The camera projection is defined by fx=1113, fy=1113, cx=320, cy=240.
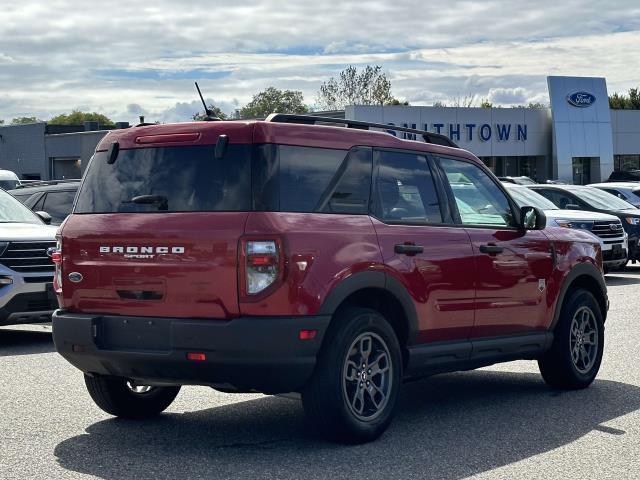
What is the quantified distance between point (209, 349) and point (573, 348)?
3.86m

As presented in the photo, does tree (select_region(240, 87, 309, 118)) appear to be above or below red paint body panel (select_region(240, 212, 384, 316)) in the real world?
above

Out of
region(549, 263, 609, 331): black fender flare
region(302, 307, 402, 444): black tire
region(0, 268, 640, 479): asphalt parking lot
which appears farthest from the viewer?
region(549, 263, 609, 331): black fender flare

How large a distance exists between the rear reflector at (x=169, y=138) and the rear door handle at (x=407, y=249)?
146cm

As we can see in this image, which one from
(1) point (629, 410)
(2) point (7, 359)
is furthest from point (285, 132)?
(2) point (7, 359)

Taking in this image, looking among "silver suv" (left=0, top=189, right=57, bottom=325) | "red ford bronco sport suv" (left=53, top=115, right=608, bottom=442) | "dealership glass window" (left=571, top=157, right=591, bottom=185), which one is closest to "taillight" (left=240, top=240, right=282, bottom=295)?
"red ford bronco sport suv" (left=53, top=115, right=608, bottom=442)

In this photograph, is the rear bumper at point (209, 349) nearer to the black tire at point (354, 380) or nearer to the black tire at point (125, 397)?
the black tire at point (354, 380)

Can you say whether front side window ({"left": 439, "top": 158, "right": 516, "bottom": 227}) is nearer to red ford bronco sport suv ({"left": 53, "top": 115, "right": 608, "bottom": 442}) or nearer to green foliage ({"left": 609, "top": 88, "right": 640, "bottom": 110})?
red ford bronco sport suv ({"left": 53, "top": 115, "right": 608, "bottom": 442})

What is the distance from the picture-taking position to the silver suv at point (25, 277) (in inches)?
453

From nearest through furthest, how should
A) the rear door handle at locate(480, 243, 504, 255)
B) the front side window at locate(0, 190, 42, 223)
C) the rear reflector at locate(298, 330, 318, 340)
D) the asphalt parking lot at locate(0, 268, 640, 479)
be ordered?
the asphalt parking lot at locate(0, 268, 640, 479) → the rear reflector at locate(298, 330, 318, 340) → the rear door handle at locate(480, 243, 504, 255) → the front side window at locate(0, 190, 42, 223)

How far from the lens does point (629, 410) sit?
26.5 ft

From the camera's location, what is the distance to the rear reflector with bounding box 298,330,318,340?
20.9ft

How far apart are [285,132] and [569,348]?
139 inches

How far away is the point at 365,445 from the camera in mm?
6852

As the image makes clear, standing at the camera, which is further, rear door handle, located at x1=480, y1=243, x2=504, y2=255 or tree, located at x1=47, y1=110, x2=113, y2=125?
tree, located at x1=47, y1=110, x2=113, y2=125
